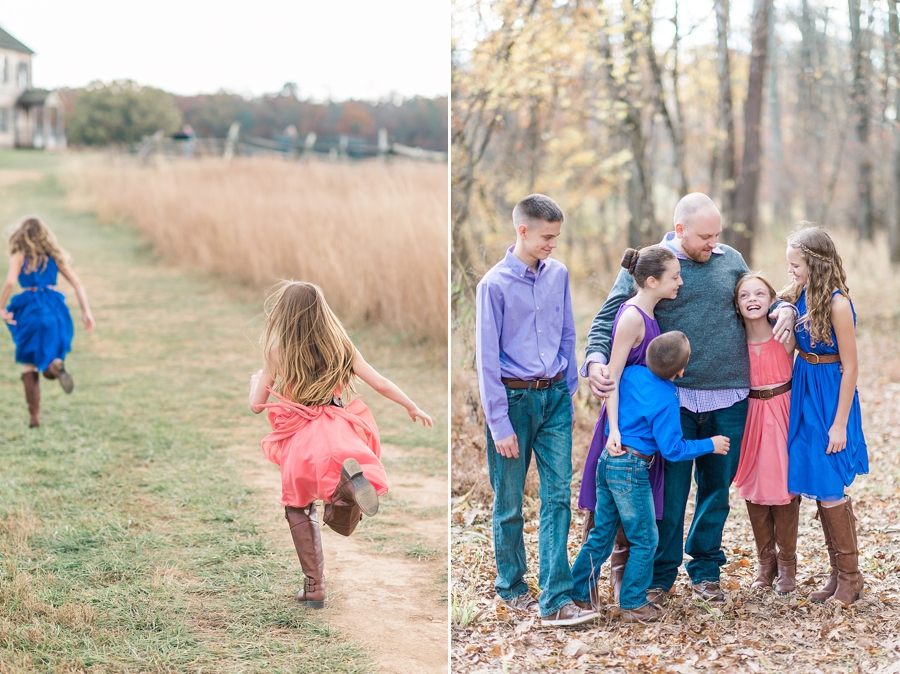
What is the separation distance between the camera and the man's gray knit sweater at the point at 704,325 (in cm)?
414

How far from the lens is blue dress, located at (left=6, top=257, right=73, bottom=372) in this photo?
294 inches

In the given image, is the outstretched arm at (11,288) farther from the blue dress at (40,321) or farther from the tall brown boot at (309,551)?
the tall brown boot at (309,551)

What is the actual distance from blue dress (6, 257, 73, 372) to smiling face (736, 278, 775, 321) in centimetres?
544

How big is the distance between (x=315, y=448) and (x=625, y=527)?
141cm

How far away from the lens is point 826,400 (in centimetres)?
418

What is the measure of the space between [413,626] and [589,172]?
14.6 m

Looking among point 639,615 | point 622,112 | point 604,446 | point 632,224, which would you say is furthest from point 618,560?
point 632,224

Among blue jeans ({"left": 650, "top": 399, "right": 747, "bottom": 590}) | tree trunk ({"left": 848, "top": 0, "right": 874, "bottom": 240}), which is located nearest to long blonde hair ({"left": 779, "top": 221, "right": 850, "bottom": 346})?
blue jeans ({"left": 650, "top": 399, "right": 747, "bottom": 590})

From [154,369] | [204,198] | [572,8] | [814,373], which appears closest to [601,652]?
[814,373]

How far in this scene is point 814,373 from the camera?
13.8 ft

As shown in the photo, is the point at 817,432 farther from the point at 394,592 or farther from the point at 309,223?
the point at 309,223

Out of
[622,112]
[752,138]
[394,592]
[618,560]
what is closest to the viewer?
[618,560]

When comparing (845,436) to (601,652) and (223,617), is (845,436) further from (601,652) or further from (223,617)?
(223,617)

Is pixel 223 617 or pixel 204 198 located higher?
pixel 204 198
